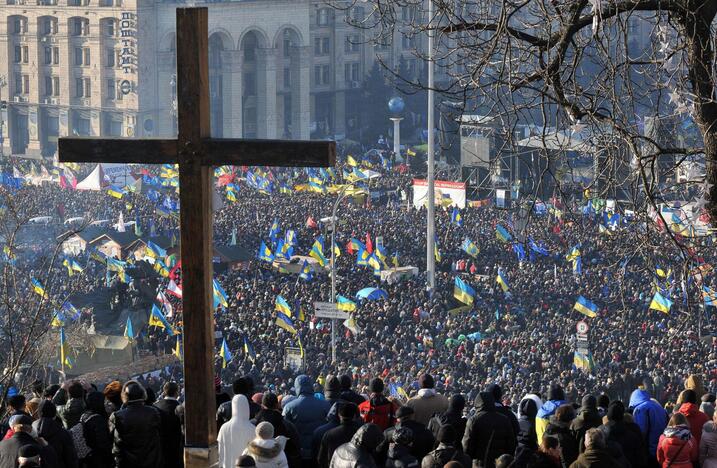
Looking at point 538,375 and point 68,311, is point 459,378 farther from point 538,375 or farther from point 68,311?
point 68,311

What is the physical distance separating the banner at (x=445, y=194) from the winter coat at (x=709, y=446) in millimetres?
33236

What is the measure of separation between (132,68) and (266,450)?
197ft

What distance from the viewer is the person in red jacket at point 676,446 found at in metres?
8.34

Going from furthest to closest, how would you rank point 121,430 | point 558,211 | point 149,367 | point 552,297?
point 558,211
point 552,297
point 149,367
point 121,430

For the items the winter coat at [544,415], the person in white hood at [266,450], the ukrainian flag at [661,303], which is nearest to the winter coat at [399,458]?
the person in white hood at [266,450]

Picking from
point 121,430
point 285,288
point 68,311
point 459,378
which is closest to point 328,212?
point 285,288

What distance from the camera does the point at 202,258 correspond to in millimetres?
6449

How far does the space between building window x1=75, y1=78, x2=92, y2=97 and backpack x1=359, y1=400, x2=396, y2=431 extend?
59.5 m

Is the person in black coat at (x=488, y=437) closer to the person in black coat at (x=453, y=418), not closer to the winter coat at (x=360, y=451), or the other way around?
the person in black coat at (x=453, y=418)

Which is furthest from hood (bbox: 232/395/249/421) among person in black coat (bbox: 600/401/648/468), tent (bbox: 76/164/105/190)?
tent (bbox: 76/164/105/190)

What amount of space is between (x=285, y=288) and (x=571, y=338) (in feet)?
24.4

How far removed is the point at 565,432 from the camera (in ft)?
27.5

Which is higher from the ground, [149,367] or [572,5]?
[572,5]

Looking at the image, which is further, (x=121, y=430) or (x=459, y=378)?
(x=459, y=378)
